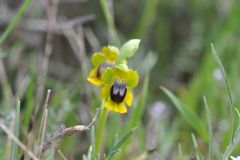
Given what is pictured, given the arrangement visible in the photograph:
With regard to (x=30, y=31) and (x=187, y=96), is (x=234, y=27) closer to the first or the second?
(x=187, y=96)

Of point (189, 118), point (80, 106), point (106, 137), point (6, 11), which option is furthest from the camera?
point (6, 11)

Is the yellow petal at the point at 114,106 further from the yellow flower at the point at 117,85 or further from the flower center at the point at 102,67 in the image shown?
the flower center at the point at 102,67

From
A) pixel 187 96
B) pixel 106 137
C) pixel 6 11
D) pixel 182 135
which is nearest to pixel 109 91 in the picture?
pixel 106 137

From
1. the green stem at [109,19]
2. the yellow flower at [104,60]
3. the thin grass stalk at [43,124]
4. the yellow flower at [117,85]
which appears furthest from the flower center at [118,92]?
the green stem at [109,19]

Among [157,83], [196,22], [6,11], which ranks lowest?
[157,83]

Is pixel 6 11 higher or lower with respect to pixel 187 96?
higher

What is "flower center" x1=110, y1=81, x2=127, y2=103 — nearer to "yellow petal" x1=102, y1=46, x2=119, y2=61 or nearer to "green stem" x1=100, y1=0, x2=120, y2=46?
"yellow petal" x1=102, y1=46, x2=119, y2=61

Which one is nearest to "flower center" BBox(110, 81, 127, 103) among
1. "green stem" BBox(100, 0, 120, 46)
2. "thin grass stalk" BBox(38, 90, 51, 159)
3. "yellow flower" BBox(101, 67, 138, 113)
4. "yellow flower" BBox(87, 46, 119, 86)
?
"yellow flower" BBox(101, 67, 138, 113)
